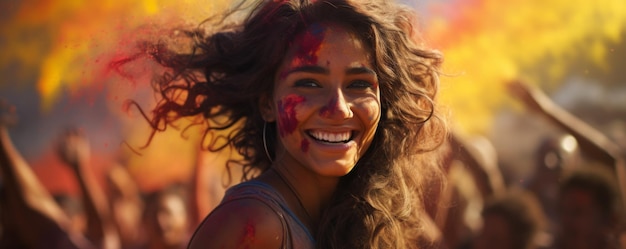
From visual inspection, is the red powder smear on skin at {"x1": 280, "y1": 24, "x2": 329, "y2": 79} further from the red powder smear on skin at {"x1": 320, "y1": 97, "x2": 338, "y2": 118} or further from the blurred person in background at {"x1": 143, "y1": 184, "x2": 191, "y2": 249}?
the blurred person in background at {"x1": 143, "y1": 184, "x2": 191, "y2": 249}

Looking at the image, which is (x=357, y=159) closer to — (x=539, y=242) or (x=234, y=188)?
(x=234, y=188)

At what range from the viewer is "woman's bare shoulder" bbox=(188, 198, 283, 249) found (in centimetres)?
224

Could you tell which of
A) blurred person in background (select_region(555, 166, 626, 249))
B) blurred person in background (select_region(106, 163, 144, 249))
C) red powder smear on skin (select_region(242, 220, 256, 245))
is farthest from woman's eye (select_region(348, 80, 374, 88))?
blurred person in background (select_region(106, 163, 144, 249))

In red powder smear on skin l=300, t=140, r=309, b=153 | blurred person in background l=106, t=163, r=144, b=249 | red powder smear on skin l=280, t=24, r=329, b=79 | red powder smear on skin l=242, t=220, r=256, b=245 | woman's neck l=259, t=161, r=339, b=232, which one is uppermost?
red powder smear on skin l=280, t=24, r=329, b=79

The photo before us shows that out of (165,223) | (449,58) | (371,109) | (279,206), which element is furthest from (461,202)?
(279,206)

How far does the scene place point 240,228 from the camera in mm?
2254

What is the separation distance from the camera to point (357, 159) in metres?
2.67

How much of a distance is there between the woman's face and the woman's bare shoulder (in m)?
0.31

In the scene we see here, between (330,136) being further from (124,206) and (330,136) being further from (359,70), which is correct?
(124,206)

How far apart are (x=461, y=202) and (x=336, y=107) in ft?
9.04

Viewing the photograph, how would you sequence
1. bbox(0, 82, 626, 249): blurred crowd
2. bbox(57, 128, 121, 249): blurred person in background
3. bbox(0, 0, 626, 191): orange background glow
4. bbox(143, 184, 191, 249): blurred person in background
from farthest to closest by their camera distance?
bbox(0, 0, 626, 191): orange background glow, bbox(57, 128, 121, 249): blurred person in background, bbox(143, 184, 191, 249): blurred person in background, bbox(0, 82, 626, 249): blurred crowd

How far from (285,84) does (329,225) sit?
41 centimetres

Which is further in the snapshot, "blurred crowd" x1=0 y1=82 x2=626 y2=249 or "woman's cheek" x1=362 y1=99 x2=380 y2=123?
"blurred crowd" x1=0 y1=82 x2=626 y2=249

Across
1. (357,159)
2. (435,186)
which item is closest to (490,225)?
(435,186)
